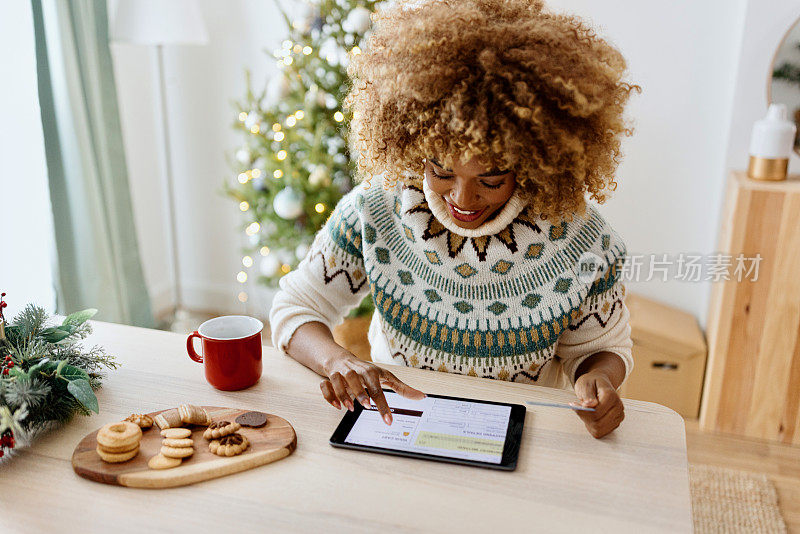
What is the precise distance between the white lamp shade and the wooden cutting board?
1724 millimetres

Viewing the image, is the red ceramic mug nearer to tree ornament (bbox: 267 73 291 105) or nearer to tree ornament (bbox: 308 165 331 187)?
tree ornament (bbox: 308 165 331 187)

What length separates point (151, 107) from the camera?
2.92 m

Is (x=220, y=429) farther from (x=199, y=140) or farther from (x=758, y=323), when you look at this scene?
(x=199, y=140)

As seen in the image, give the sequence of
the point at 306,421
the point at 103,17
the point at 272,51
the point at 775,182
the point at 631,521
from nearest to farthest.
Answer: the point at 631,521
the point at 306,421
the point at 775,182
the point at 103,17
the point at 272,51

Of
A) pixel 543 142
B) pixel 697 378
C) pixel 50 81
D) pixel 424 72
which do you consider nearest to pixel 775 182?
pixel 697 378

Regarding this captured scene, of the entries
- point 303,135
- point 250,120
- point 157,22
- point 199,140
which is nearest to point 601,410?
point 303,135

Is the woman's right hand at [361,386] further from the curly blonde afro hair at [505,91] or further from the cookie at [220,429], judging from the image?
the curly blonde afro hair at [505,91]

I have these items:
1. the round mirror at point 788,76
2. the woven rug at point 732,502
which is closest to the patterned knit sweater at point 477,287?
the woven rug at point 732,502

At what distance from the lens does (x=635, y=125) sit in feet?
7.51

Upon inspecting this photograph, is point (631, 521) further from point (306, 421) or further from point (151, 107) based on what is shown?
point (151, 107)

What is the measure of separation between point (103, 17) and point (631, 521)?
7.75ft

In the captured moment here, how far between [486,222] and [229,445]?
1.80 ft

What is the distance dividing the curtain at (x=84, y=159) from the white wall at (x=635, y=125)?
0.28 metres

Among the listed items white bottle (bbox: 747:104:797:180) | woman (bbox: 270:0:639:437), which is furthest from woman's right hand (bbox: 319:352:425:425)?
white bottle (bbox: 747:104:797:180)
